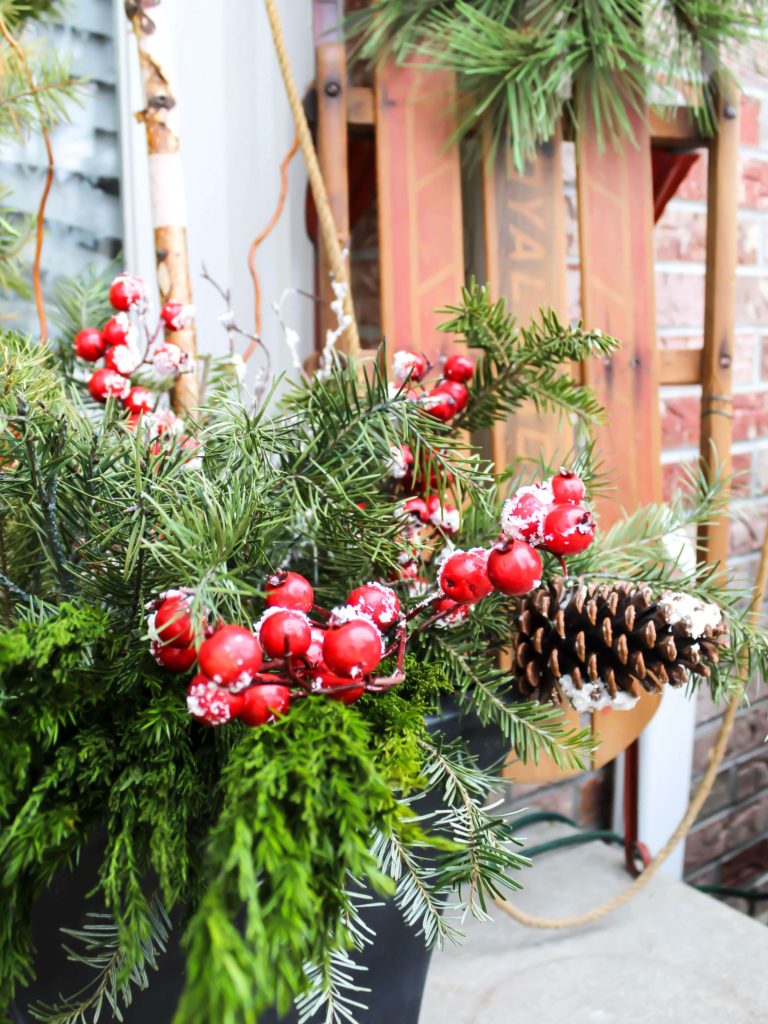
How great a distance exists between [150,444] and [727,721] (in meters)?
0.53

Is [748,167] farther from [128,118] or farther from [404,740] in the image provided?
[404,740]

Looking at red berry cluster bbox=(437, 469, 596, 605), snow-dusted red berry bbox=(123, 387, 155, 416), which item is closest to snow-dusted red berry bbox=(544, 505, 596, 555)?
red berry cluster bbox=(437, 469, 596, 605)

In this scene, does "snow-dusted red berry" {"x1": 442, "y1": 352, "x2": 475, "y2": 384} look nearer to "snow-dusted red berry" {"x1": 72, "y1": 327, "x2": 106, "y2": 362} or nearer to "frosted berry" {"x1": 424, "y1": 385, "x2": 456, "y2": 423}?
"frosted berry" {"x1": 424, "y1": 385, "x2": 456, "y2": 423}

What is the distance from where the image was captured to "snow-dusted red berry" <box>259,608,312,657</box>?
0.27 metres

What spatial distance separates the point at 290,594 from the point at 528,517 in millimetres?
101

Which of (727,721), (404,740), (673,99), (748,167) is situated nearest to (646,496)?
(727,721)

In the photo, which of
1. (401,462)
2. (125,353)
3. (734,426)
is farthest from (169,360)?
(734,426)

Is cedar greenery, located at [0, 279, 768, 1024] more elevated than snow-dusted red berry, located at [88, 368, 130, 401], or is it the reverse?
snow-dusted red berry, located at [88, 368, 130, 401]

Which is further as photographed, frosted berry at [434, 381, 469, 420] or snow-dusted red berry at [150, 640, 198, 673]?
frosted berry at [434, 381, 469, 420]

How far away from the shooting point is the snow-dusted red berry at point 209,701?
0.25m

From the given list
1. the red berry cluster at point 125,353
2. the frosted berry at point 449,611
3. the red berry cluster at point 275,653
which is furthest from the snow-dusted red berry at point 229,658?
the red berry cluster at point 125,353

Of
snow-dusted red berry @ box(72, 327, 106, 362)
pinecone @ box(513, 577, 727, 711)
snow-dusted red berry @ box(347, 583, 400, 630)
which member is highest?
snow-dusted red berry @ box(72, 327, 106, 362)

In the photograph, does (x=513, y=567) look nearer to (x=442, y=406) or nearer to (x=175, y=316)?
(x=442, y=406)

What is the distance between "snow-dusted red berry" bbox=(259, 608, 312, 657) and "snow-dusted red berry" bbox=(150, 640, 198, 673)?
0.10ft
